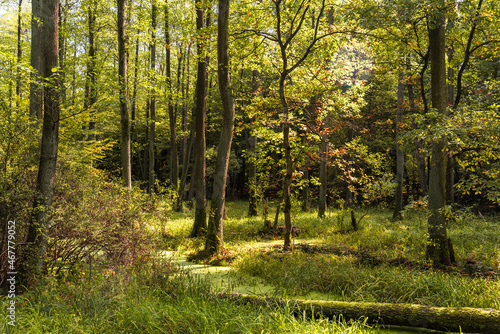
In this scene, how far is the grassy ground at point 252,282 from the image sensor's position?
3594 mm

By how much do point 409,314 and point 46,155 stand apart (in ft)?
19.0

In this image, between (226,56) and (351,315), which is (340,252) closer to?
(351,315)

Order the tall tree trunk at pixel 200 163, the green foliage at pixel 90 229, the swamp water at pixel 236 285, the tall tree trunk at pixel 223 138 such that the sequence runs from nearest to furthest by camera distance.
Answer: the swamp water at pixel 236 285
the green foliage at pixel 90 229
the tall tree trunk at pixel 223 138
the tall tree trunk at pixel 200 163

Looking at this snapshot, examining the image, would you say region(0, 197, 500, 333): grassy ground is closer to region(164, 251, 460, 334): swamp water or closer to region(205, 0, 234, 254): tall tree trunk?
region(164, 251, 460, 334): swamp water

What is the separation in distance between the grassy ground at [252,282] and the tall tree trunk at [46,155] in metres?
0.49

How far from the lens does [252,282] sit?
17.7 ft

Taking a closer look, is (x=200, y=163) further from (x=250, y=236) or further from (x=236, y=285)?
(x=236, y=285)

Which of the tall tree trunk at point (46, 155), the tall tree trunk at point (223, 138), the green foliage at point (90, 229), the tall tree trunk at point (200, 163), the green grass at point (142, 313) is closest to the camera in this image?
the green grass at point (142, 313)

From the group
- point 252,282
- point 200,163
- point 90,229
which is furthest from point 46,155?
point 200,163

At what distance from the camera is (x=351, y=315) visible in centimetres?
391

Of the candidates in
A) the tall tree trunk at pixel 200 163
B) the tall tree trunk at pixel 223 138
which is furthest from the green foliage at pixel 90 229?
the tall tree trunk at pixel 200 163

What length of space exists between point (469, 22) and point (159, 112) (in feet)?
70.5

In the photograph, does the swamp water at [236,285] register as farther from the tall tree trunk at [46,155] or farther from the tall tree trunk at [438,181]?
the tall tree trunk at [438,181]

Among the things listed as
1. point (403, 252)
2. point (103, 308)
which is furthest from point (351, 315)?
point (403, 252)
